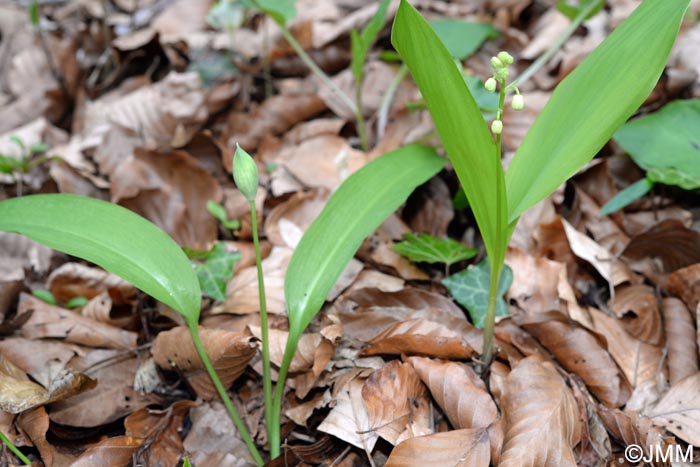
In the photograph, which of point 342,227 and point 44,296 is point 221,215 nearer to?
point 44,296

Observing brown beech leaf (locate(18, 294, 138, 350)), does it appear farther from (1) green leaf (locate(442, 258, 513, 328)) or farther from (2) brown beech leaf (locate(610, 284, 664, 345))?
(2) brown beech leaf (locate(610, 284, 664, 345))

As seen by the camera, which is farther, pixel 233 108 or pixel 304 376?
Answer: pixel 233 108

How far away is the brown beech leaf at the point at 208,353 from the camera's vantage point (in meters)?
1.32

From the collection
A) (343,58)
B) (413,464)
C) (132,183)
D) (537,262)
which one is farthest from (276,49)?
(413,464)

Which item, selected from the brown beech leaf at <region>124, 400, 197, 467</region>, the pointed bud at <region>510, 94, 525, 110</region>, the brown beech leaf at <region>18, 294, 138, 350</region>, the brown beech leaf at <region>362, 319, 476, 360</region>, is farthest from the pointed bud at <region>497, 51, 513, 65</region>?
the brown beech leaf at <region>18, 294, 138, 350</region>

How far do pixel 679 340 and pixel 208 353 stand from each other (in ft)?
3.54

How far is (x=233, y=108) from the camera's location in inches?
95.0

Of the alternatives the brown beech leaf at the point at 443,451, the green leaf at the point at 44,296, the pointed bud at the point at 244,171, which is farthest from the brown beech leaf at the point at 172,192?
the brown beech leaf at the point at 443,451

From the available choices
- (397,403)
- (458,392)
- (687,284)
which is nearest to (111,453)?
(397,403)

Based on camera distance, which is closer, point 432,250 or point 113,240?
point 113,240

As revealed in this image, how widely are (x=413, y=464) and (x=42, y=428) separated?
781 mm

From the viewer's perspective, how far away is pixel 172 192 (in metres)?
1.97

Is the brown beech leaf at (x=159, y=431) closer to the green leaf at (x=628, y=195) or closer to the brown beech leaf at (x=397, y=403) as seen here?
the brown beech leaf at (x=397, y=403)

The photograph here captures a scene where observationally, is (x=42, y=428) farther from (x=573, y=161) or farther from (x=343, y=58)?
(x=343, y=58)
